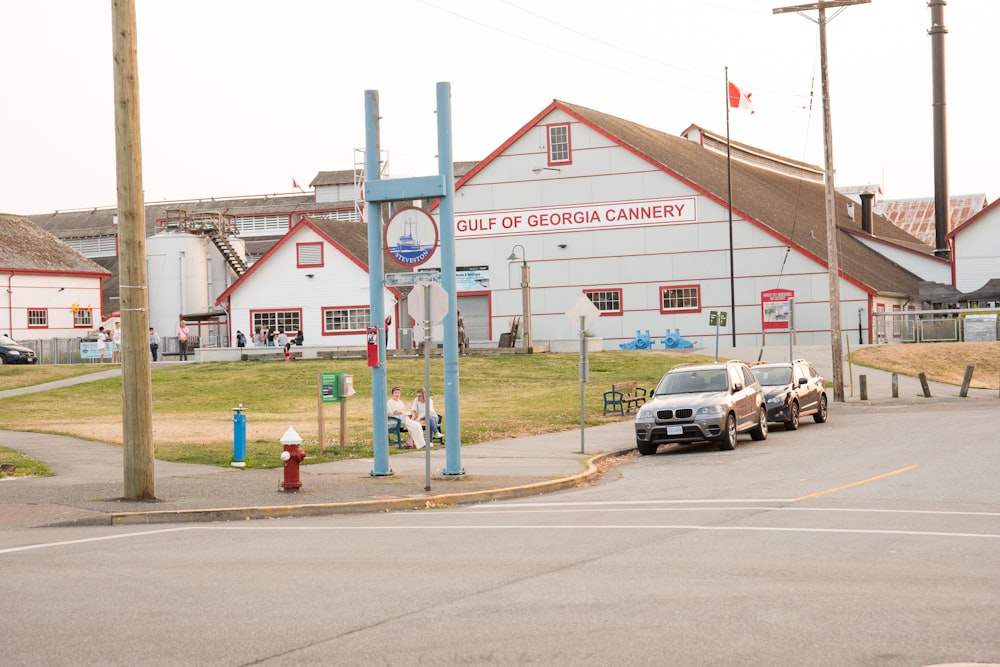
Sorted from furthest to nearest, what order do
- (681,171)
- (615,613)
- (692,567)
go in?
(681,171)
(692,567)
(615,613)

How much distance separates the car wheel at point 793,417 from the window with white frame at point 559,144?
108 ft

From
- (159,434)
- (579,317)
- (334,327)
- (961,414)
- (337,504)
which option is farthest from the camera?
(334,327)

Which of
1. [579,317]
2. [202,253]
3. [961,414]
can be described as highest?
[202,253]

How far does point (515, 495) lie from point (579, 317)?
6.69 metres

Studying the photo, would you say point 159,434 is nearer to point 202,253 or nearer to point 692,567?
point 692,567

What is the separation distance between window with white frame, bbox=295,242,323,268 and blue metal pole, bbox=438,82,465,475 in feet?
152

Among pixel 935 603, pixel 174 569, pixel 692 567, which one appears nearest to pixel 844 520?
pixel 692 567

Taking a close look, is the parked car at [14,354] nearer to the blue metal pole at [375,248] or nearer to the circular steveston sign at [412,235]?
the blue metal pole at [375,248]

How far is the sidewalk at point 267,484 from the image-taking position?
14758 mm

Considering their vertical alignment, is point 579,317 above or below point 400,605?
above

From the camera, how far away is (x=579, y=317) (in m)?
23.1

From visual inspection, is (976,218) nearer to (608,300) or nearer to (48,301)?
(608,300)

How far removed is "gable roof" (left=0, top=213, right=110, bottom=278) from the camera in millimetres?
71312

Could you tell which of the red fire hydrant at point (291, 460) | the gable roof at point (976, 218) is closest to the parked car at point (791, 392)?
the red fire hydrant at point (291, 460)
